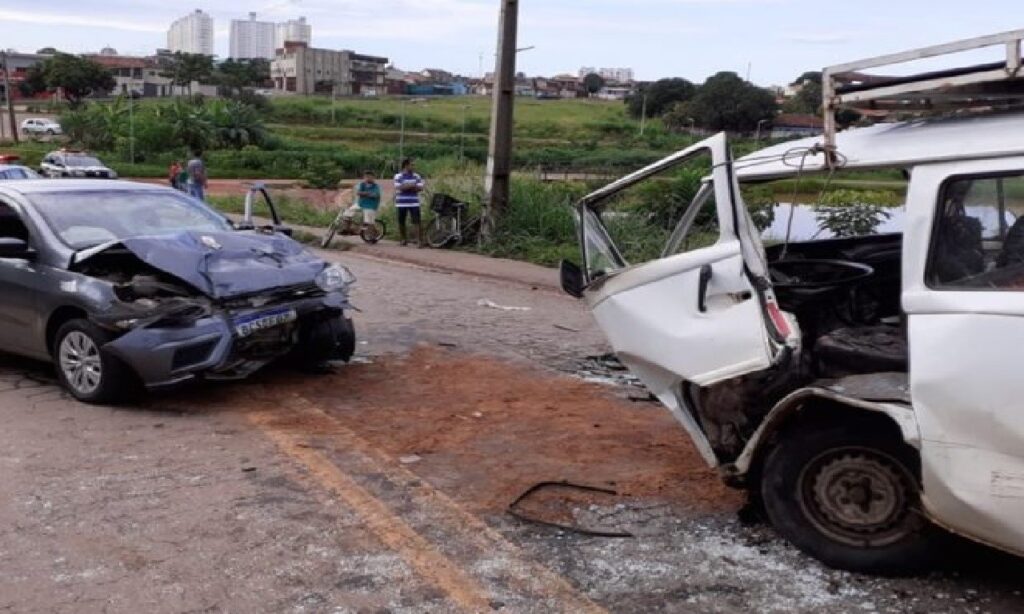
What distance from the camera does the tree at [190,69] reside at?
9956cm

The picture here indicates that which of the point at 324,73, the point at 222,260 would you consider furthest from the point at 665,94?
the point at 324,73

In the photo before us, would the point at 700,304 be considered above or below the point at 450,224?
above

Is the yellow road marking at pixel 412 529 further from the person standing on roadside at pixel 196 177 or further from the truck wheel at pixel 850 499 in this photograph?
the person standing on roadside at pixel 196 177

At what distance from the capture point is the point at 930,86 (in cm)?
405

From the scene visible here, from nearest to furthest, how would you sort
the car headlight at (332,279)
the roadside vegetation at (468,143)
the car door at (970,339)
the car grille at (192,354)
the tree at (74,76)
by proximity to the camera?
1. the car door at (970,339)
2. the car grille at (192,354)
3. the car headlight at (332,279)
4. the roadside vegetation at (468,143)
5. the tree at (74,76)

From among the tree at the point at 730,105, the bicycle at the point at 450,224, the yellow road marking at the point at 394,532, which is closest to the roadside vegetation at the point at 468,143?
the tree at the point at 730,105

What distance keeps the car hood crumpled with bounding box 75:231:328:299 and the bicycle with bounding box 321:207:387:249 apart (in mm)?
11512

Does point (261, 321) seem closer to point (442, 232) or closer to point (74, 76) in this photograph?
point (442, 232)

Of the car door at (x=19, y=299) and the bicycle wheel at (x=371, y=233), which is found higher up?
Answer: the car door at (x=19, y=299)

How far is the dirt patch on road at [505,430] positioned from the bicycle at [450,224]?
1006cm

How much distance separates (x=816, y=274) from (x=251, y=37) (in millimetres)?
47919

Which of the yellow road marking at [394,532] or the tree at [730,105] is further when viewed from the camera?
the tree at [730,105]

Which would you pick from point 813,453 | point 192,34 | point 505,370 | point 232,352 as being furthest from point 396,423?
point 192,34

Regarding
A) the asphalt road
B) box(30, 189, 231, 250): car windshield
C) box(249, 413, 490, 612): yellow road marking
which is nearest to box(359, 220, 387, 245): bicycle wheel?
→ box(30, 189, 231, 250): car windshield
